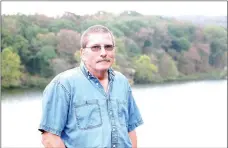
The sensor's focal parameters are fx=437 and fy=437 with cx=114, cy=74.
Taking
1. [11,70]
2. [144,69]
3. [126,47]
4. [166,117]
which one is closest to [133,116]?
[166,117]

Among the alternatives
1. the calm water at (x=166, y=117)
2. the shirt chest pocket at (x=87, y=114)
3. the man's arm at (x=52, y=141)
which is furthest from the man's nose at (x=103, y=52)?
the calm water at (x=166, y=117)

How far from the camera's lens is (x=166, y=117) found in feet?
39.0

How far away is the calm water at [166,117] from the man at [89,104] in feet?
23.7

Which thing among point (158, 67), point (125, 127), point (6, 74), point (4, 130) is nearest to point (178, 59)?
point (158, 67)

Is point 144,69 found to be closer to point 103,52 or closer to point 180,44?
point 180,44

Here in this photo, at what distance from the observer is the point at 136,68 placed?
551 inches

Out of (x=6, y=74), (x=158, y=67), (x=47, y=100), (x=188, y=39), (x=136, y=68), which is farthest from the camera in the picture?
(x=188, y=39)

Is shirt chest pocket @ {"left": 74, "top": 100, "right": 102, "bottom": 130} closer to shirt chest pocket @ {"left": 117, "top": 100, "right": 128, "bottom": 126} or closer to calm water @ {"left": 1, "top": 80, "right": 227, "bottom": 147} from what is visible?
shirt chest pocket @ {"left": 117, "top": 100, "right": 128, "bottom": 126}

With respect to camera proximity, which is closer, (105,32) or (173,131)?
(105,32)

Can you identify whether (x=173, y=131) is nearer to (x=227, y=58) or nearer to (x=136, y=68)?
(x=136, y=68)

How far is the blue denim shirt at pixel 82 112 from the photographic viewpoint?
1352mm

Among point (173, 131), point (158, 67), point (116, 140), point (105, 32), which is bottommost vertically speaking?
point (173, 131)

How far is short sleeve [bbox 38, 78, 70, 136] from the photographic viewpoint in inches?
52.9

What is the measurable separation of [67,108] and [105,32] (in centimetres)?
28
